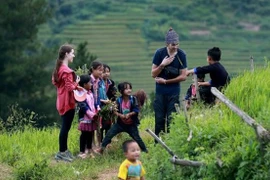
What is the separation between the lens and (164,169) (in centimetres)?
943

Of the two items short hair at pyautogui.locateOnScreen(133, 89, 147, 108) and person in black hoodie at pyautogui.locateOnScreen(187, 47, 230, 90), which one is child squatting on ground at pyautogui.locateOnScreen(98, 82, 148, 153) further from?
person in black hoodie at pyautogui.locateOnScreen(187, 47, 230, 90)

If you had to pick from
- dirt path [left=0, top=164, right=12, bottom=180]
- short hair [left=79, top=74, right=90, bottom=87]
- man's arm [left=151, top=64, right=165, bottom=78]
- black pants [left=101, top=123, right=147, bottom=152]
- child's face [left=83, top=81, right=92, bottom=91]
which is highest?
man's arm [left=151, top=64, right=165, bottom=78]

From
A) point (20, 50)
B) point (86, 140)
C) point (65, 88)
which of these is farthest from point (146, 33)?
point (65, 88)

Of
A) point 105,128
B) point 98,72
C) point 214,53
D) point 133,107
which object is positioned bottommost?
point 105,128

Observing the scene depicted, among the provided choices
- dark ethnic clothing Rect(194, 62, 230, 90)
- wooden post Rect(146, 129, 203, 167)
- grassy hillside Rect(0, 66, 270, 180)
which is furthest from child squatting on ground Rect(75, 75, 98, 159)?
wooden post Rect(146, 129, 203, 167)

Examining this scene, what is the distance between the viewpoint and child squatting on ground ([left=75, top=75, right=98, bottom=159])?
12117 millimetres

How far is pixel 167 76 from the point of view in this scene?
11422 mm

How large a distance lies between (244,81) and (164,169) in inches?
63.1

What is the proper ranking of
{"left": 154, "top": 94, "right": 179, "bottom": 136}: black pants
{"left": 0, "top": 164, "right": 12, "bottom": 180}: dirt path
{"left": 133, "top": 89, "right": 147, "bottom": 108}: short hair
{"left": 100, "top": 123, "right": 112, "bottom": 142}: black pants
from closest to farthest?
{"left": 0, "top": 164, "right": 12, "bottom": 180}: dirt path, {"left": 154, "top": 94, "right": 179, "bottom": 136}: black pants, {"left": 133, "top": 89, "right": 147, "bottom": 108}: short hair, {"left": 100, "top": 123, "right": 112, "bottom": 142}: black pants

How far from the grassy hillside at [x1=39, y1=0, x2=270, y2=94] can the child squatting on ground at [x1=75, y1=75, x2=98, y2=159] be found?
178 ft

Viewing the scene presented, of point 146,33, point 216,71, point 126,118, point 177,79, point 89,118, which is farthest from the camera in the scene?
point 146,33

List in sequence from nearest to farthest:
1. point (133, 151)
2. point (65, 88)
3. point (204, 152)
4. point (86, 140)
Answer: point (204, 152), point (133, 151), point (65, 88), point (86, 140)

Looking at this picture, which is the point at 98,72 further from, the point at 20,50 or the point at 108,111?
the point at 20,50

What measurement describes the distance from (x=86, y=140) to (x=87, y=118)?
407mm
